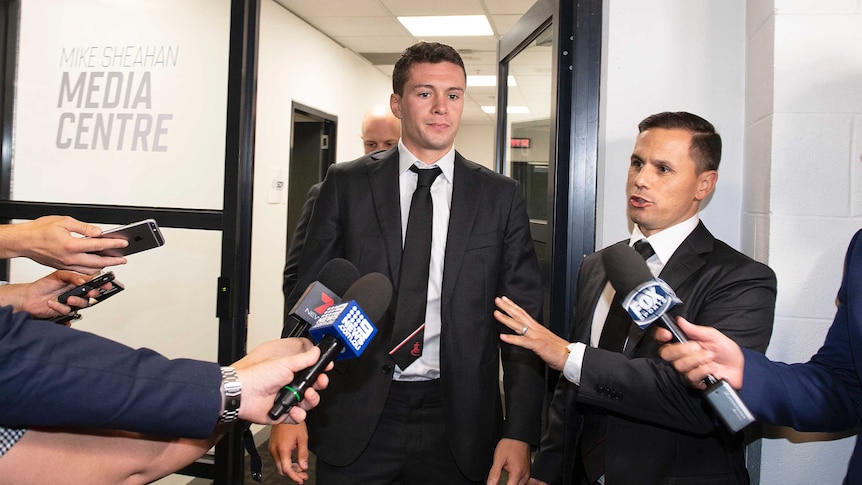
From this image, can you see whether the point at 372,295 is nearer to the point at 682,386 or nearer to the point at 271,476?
the point at 682,386

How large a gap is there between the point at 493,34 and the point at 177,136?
3.66m

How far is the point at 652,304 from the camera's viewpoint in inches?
43.5

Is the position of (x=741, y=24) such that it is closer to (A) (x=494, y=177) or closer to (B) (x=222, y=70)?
(A) (x=494, y=177)

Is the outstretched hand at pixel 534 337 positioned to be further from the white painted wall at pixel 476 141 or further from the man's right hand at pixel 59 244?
the white painted wall at pixel 476 141

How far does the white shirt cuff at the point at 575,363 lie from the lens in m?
1.48

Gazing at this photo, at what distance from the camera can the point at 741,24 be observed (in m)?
2.01

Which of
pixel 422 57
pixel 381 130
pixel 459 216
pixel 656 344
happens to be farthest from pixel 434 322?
pixel 381 130

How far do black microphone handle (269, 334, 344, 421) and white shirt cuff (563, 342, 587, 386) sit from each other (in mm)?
634

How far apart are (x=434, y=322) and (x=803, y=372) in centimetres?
87

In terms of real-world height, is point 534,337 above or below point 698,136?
below

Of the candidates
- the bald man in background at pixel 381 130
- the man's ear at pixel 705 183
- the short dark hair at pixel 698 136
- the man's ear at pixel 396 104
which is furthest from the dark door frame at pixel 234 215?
the man's ear at pixel 705 183

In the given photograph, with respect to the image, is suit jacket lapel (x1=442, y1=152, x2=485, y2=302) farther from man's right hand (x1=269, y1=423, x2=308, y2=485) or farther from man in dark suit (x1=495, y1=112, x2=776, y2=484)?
man's right hand (x1=269, y1=423, x2=308, y2=485)

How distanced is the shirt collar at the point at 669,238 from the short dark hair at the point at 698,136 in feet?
0.51

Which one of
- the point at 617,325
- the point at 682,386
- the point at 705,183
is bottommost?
the point at 682,386
